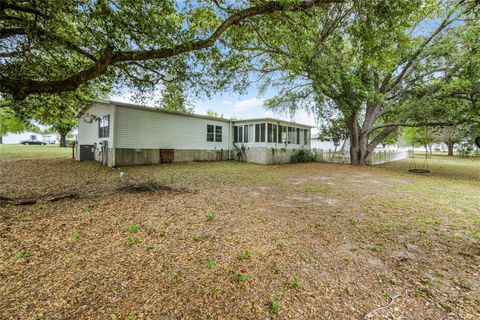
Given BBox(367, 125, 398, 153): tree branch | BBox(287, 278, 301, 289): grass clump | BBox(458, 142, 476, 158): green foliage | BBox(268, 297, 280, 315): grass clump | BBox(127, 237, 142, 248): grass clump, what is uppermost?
BBox(367, 125, 398, 153): tree branch

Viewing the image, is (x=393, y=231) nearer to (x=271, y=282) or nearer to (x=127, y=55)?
(x=271, y=282)

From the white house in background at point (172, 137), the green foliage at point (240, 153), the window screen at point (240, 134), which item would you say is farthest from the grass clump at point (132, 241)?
the window screen at point (240, 134)

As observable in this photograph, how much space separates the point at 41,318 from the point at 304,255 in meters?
2.65

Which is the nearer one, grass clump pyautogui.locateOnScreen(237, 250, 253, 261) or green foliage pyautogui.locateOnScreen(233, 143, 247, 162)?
grass clump pyautogui.locateOnScreen(237, 250, 253, 261)

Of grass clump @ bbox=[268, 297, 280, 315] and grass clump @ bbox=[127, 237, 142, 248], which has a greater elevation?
grass clump @ bbox=[127, 237, 142, 248]

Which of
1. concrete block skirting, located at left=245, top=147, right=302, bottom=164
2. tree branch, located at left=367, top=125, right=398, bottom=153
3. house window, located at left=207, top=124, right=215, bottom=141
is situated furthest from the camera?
house window, located at left=207, top=124, right=215, bottom=141

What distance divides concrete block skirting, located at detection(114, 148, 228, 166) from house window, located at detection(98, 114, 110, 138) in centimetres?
163

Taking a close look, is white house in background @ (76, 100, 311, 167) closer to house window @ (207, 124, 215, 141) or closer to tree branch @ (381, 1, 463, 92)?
house window @ (207, 124, 215, 141)

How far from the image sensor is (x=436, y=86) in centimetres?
1173

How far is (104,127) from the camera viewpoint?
12.5 meters

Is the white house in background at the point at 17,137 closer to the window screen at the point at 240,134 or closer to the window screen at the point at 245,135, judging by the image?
the window screen at the point at 240,134

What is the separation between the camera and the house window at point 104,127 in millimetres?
12008

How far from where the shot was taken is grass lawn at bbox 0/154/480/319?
189 cm

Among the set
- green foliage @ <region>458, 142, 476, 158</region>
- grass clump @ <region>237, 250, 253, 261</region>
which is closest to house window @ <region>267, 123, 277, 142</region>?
green foliage @ <region>458, 142, 476, 158</region>
